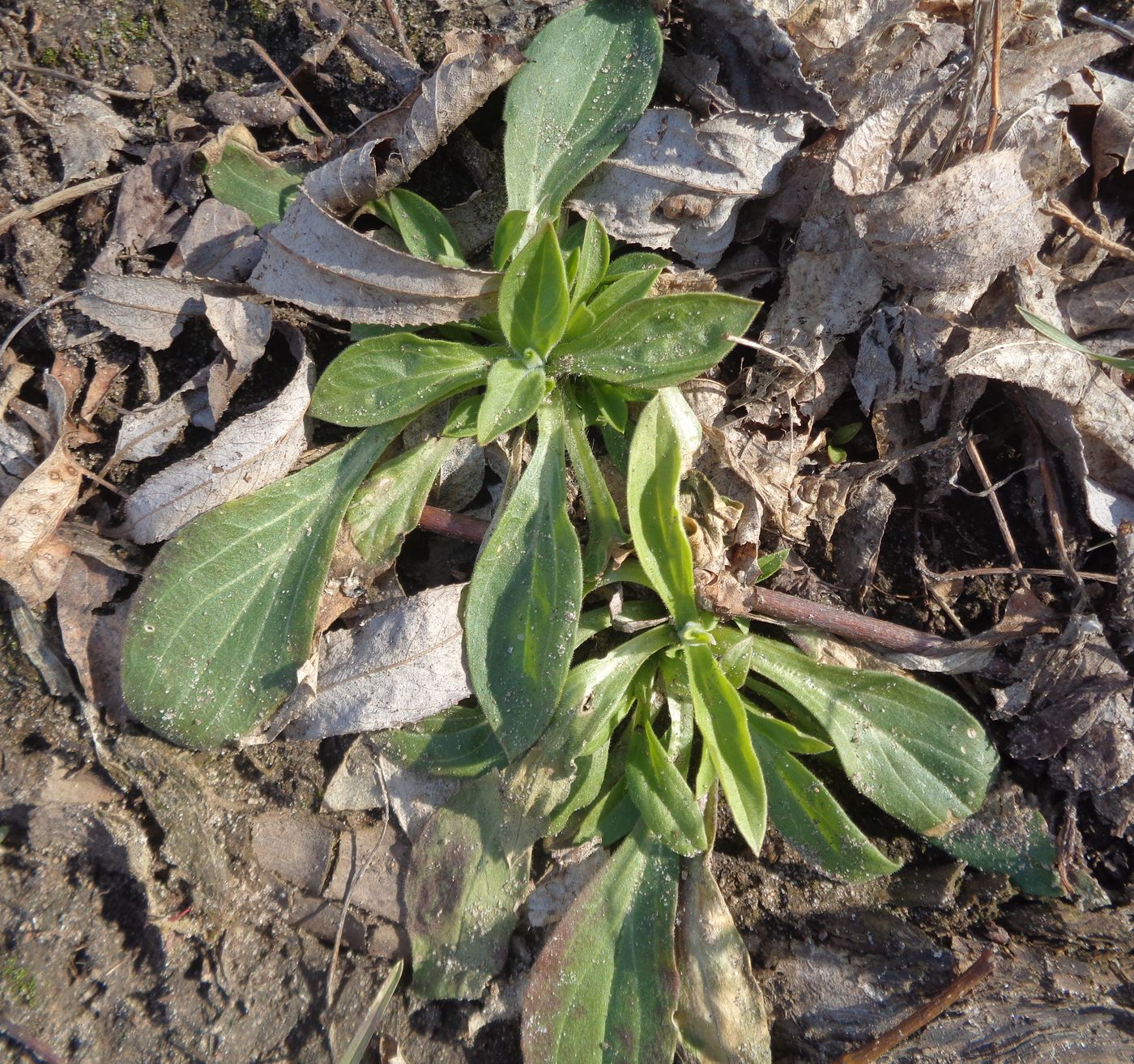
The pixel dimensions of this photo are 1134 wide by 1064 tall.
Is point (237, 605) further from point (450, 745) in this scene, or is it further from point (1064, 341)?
point (1064, 341)

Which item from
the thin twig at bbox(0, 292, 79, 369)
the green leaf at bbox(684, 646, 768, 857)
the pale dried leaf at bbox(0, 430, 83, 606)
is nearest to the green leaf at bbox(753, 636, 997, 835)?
the green leaf at bbox(684, 646, 768, 857)

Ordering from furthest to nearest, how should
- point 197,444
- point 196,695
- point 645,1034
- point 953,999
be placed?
point 197,444, point 196,695, point 645,1034, point 953,999

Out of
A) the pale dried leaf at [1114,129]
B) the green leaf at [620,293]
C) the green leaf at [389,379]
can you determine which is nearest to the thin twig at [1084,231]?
the pale dried leaf at [1114,129]

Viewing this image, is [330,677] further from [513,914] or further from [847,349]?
[847,349]

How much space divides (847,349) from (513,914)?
1870 mm

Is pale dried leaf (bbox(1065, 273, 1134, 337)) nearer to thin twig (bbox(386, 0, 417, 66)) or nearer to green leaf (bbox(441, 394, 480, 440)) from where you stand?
green leaf (bbox(441, 394, 480, 440))

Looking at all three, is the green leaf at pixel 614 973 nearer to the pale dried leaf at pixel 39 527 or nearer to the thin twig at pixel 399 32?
the pale dried leaf at pixel 39 527

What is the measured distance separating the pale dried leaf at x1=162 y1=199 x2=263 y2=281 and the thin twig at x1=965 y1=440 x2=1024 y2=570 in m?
2.14

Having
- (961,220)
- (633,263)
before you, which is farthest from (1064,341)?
(633,263)

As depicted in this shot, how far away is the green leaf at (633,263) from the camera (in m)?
2.09

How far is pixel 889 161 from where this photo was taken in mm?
2072

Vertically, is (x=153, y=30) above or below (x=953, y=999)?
above

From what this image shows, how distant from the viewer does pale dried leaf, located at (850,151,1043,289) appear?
6.43 ft

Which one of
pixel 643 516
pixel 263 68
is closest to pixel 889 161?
pixel 643 516
